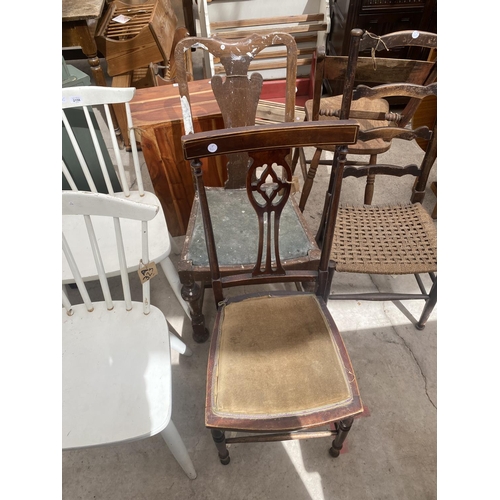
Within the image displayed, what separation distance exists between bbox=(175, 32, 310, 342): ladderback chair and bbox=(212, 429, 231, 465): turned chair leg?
51 centimetres

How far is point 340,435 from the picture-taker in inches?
45.3

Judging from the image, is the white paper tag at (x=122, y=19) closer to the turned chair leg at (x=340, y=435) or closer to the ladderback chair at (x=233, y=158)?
the ladderback chair at (x=233, y=158)

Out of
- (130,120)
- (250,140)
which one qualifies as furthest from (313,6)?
(250,140)

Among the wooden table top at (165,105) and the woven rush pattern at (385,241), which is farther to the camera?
the wooden table top at (165,105)

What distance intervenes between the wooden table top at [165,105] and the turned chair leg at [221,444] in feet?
4.33

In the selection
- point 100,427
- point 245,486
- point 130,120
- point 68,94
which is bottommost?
point 245,486

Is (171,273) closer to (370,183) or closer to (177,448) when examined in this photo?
(177,448)

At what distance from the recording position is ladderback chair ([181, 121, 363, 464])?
31.1 inches

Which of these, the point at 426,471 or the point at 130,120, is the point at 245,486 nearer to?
the point at 426,471

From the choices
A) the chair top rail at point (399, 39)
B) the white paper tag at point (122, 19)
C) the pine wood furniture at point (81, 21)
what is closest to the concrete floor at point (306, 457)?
the chair top rail at point (399, 39)

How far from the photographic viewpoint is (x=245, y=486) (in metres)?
1.24

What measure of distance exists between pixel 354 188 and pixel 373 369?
52.8 inches

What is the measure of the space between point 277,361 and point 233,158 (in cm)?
90

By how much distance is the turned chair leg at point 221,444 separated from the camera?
1.07 metres
